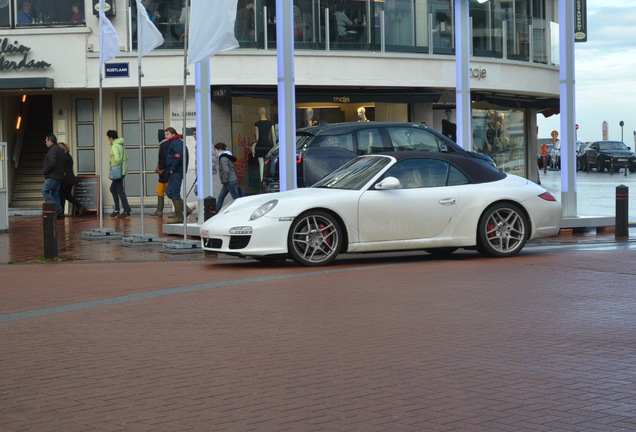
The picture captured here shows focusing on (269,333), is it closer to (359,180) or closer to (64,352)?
(64,352)

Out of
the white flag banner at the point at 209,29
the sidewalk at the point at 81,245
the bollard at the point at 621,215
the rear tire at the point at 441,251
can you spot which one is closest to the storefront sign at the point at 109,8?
the sidewalk at the point at 81,245

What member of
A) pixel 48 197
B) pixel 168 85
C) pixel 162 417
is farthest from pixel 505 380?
pixel 168 85

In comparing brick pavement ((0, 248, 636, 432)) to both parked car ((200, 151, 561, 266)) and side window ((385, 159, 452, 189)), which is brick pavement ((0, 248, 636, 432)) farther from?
side window ((385, 159, 452, 189))

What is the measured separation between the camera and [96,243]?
18.2 meters

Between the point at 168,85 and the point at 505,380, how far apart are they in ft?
76.8

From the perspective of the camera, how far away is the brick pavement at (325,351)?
5.52 m

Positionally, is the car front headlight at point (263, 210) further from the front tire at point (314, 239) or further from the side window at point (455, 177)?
the side window at point (455, 177)

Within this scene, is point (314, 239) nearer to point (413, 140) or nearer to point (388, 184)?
point (388, 184)

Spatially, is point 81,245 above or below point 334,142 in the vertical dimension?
below

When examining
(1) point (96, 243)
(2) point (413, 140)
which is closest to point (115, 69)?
(1) point (96, 243)

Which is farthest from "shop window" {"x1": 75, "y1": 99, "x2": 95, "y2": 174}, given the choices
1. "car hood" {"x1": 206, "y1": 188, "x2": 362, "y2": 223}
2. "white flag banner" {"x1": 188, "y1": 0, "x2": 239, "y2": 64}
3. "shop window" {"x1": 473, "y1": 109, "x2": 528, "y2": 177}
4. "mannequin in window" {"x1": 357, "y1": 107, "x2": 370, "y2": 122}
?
"car hood" {"x1": 206, "y1": 188, "x2": 362, "y2": 223}

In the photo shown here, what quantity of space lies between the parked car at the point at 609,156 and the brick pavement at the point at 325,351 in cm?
4643

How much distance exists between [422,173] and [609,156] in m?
45.7

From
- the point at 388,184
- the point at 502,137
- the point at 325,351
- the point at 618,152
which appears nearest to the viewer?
the point at 325,351
